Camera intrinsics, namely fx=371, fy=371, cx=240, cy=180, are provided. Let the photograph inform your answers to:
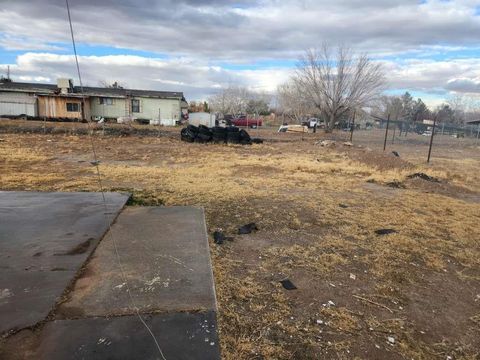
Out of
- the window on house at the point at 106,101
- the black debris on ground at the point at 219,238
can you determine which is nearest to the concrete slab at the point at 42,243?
the black debris on ground at the point at 219,238

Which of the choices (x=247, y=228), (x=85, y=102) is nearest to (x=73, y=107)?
(x=85, y=102)

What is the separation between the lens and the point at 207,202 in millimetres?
6219

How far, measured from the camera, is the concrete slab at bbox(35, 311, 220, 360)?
214 centimetres

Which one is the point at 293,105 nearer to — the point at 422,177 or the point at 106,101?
the point at 106,101

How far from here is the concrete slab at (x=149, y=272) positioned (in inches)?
105

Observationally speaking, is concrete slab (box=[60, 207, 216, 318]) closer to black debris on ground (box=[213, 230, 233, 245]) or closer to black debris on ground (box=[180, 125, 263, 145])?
black debris on ground (box=[213, 230, 233, 245])

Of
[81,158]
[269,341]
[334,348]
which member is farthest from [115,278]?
[81,158]

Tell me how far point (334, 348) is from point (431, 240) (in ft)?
10.0

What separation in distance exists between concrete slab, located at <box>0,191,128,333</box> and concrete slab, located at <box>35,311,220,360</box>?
0.31 m

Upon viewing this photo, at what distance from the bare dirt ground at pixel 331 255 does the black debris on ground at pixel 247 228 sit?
0.10 m

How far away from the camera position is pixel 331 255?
164 inches

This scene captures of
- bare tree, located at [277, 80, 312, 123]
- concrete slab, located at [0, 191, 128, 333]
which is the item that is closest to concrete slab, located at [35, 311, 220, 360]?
concrete slab, located at [0, 191, 128, 333]

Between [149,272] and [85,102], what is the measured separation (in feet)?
108

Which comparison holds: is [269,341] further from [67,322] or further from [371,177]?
[371,177]
